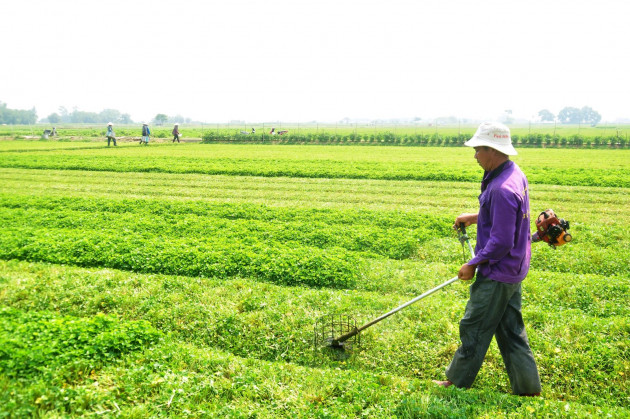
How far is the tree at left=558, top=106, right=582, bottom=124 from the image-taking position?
7510 inches

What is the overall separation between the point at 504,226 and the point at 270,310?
372 centimetres

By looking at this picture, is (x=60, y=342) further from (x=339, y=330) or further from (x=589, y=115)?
(x=589, y=115)

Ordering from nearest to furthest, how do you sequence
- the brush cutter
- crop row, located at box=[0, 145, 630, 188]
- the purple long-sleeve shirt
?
the purple long-sleeve shirt < the brush cutter < crop row, located at box=[0, 145, 630, 188]

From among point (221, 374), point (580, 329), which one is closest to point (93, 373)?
point (221, 374)

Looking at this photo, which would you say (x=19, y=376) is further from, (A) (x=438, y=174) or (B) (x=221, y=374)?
(A) (x=438, y=174)

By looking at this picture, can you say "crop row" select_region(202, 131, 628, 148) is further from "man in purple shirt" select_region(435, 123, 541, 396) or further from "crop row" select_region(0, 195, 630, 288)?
"man in purple shirt" select_region(435, 123, 541, 396)

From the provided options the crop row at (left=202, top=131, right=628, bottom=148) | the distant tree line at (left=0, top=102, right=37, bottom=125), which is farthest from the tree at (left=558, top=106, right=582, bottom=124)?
the distant tree line at (left=0, top=102, right=37, bottom=125)

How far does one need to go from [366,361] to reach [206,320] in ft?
7.93

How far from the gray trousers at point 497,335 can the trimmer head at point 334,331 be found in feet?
4.88

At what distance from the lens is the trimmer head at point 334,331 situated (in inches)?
230

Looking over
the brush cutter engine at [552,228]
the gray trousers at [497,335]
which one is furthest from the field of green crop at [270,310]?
the brush cutter engine at [552,228]

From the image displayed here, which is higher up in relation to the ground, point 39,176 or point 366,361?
point 39,176

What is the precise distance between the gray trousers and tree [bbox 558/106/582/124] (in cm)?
21900

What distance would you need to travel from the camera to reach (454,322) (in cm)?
645
